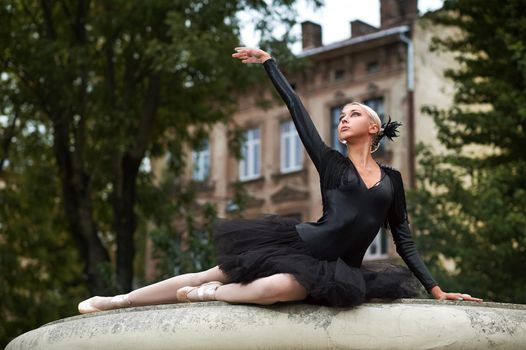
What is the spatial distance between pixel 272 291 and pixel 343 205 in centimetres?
64

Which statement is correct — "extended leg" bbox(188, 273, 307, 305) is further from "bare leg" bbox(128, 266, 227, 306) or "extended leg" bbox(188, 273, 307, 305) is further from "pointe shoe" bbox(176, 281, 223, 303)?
"bare leg" bbox(128, 266, 227, 306)

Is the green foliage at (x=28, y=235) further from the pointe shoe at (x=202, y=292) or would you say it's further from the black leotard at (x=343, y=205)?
the black leotard at (x=343, y=205)

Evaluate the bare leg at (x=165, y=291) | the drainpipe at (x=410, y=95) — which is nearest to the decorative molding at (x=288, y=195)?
the drainpipe at (x=410, y=95)

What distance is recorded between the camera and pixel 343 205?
5777 mm

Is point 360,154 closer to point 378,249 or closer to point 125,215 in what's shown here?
point 125,215

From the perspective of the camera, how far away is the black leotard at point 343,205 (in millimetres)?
5746

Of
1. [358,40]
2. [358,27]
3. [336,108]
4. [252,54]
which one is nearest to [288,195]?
[336,108]

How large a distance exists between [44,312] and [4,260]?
1337 millimetres

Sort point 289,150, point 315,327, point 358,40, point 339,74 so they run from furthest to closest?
point 289,150
point 339,74
point 358,40
point 315,327

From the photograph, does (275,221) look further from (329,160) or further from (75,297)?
(75,297)

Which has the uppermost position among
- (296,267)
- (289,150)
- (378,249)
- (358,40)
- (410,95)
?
(358,40)

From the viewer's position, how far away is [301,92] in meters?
34.7

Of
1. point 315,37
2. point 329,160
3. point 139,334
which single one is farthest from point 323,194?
point 315,37

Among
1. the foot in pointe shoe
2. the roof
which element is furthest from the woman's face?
the roof
